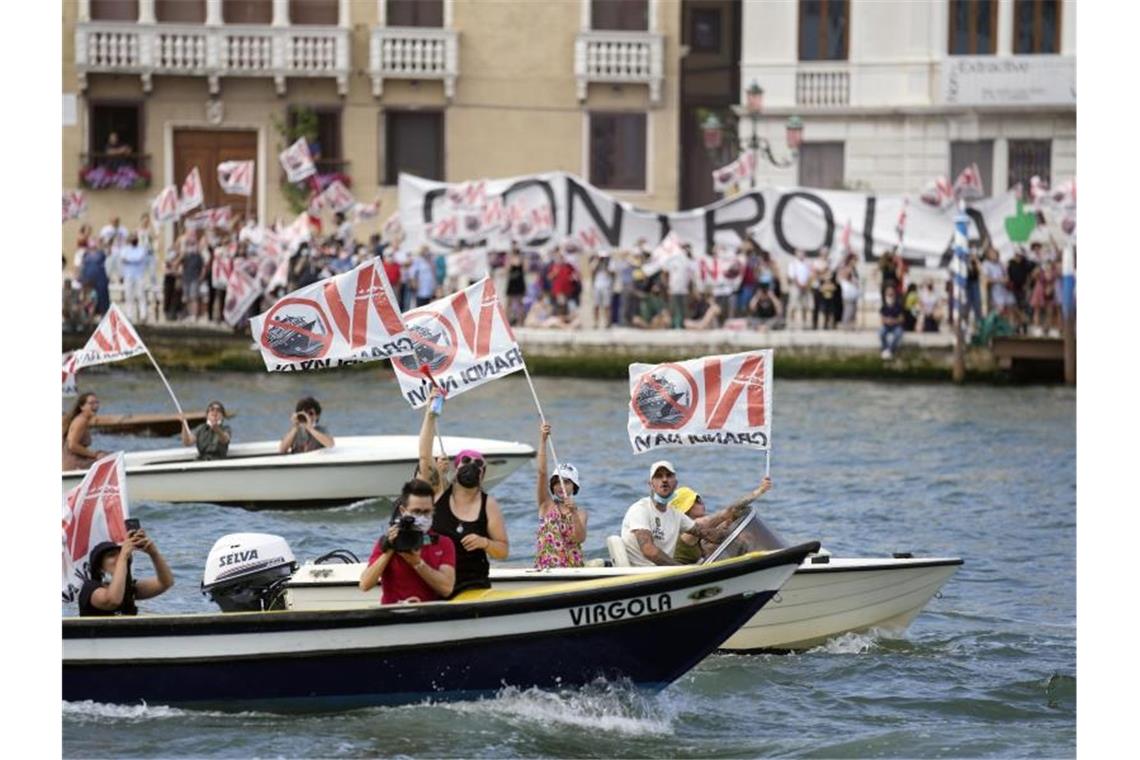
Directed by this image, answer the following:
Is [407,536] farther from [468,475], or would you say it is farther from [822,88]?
[822,88]

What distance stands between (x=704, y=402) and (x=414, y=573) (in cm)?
230

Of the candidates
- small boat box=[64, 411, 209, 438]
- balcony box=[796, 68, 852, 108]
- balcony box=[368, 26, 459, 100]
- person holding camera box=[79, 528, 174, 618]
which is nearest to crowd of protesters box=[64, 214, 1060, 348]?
balcony box=[796, 68, 852, 108]

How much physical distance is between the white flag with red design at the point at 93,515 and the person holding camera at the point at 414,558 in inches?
51.8

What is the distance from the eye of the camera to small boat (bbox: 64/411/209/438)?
25.5 metres

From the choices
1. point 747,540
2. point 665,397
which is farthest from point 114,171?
point 747,540

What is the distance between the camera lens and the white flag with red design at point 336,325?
584 inches

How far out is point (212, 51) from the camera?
1642 inches

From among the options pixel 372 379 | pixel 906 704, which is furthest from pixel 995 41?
pixel 906 704

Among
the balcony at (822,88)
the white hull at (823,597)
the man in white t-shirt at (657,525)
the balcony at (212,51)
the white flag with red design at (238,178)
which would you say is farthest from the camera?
the balcony at (212,51)

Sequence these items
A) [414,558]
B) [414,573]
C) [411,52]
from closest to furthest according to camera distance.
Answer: [414,558] → [414,573] → [411,52]

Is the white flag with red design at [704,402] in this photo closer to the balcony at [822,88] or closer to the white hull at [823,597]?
the white hull at [823,597]

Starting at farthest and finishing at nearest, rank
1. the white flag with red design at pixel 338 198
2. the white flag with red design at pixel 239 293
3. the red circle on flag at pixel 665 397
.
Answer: the white flag with red design at pixel 338 198
the white flag with red design at pixel 239 293
the red circle on flag at pixel 665 397

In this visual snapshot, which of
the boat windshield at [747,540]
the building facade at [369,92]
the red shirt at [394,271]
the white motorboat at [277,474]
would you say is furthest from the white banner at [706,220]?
the boat windshield at [747,540]
